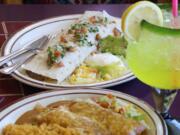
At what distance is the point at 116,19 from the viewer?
186cm

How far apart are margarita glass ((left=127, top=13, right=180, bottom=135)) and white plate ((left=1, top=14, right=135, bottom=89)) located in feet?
0.62

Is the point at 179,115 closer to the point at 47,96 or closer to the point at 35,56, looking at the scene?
the point at 47,96

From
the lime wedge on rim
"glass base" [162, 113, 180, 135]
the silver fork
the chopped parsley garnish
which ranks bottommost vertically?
"glass base" [162, 113, 180, 135]

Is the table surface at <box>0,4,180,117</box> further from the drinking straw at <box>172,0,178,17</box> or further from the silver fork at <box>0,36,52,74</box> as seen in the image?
the drinking straw at <box>172,0,178,17</box>

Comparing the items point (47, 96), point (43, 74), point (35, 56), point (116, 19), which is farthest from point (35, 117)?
point (116, 19)

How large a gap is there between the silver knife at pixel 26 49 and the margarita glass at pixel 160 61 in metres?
0.49

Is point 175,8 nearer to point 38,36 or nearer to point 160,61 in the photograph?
point 160,61

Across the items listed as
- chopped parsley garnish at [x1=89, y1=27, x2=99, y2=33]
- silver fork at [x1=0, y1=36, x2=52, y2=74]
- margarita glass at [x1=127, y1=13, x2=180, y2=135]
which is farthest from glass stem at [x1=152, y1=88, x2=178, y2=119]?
chopped parsley garnish at [x1=89, y1=27, x2=99, y2=33]

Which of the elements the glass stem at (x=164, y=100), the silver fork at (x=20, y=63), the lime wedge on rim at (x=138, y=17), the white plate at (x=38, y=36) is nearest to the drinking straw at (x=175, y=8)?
the lime wedge on rim at (x=138, y=17)

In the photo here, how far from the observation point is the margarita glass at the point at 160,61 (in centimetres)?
108

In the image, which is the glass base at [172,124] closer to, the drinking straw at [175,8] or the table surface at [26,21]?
the table surface at [26,21]

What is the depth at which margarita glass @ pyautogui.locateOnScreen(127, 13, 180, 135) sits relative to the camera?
1079 mm

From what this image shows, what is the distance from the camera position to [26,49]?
1.60 m

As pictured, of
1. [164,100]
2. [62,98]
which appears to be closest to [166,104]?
[164,100]
